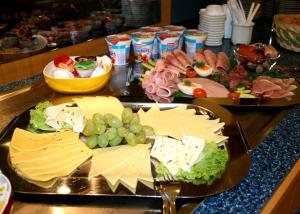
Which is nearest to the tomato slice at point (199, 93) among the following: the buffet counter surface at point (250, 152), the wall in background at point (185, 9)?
the buffet counter surface at point (250, 152)

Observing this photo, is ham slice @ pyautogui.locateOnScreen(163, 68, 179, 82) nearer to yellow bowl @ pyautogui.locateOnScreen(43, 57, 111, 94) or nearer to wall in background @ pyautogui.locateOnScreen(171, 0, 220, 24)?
yellow bowl @ pyautogui.locateOnScreen(43, 57, 111, 94)

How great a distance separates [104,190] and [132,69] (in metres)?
0.77

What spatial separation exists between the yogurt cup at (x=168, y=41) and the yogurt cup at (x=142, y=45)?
0.17 ft

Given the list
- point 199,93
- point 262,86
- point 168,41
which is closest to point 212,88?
point 199,93

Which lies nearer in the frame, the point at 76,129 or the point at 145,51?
the point at 76,129

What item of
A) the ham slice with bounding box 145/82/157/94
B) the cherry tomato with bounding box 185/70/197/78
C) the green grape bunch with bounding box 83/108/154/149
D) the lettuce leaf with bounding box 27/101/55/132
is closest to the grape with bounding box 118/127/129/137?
the green grape bunch with bounding box 83/108/154/149

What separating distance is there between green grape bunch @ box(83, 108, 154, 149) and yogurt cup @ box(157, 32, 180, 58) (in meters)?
0.67

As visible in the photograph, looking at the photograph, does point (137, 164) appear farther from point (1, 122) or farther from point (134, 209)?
point (1, 122)

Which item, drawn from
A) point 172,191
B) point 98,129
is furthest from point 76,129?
point 172,191

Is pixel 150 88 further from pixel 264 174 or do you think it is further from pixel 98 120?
pixel 264 174

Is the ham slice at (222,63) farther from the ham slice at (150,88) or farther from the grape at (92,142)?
the grape at (92,142)

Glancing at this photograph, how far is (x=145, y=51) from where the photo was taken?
1.31 metres

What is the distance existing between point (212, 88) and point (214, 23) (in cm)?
68

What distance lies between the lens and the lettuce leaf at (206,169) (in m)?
0.62
